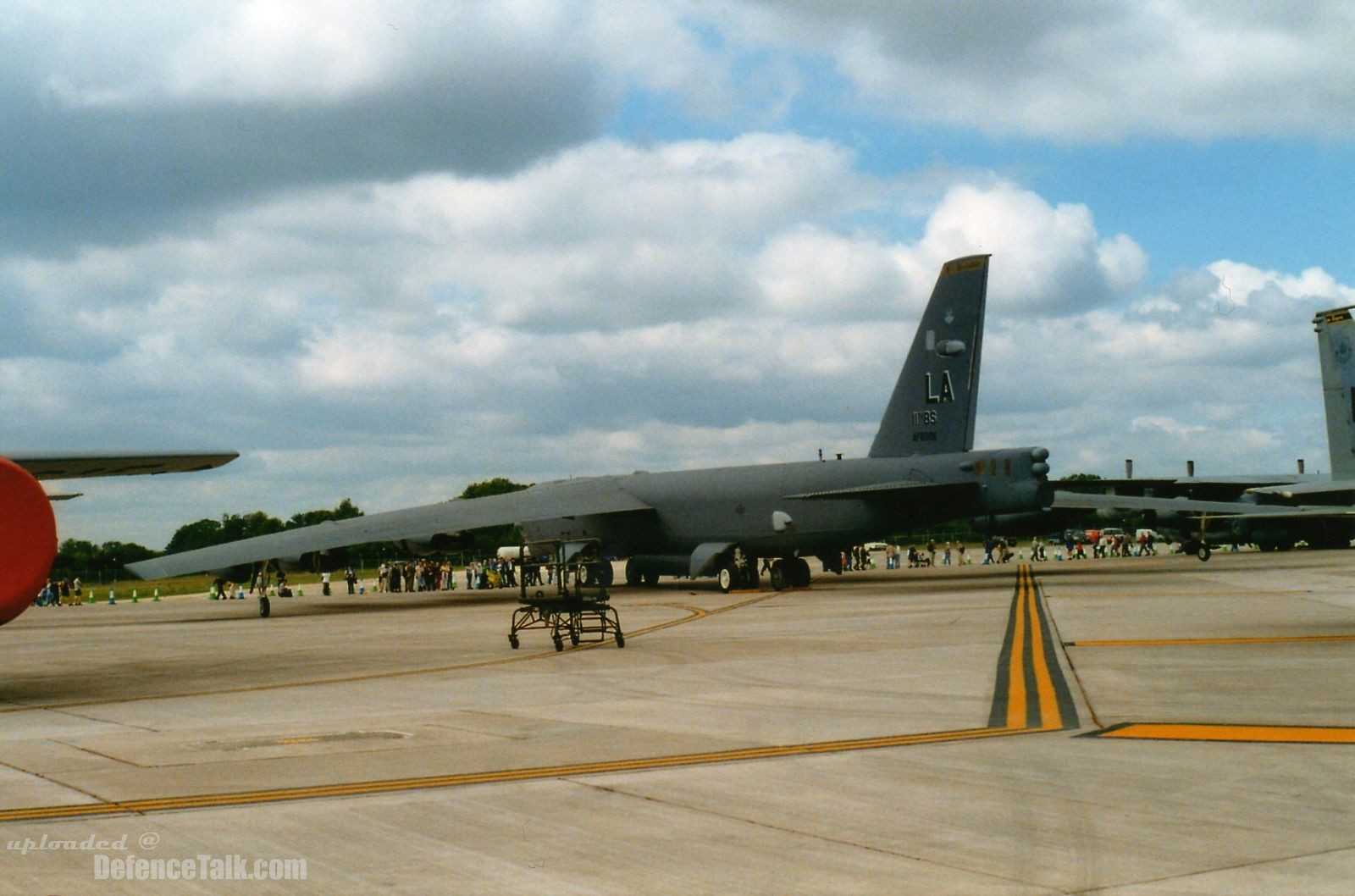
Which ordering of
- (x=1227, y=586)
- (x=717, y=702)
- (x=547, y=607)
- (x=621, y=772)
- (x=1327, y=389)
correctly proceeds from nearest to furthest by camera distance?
(x=621, y=772)
(x=717, y=702)
(x=547, y=607)
(x=1327, y=389)
(x=1227, y=586)

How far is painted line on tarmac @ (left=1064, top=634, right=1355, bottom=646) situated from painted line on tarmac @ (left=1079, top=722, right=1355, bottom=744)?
7795mm

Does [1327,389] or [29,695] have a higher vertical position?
[1327,389]

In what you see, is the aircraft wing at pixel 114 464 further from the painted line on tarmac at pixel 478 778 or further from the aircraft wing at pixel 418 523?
the aircraft wing at pixel 418 523

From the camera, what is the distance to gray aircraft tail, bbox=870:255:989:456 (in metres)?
35.4

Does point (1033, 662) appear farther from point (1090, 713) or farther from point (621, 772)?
point (621, 772)

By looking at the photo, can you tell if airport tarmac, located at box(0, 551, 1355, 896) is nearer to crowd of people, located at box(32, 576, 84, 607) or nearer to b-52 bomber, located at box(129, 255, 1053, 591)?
b-52 bomber, located at box(129, 255, 1053, 591)

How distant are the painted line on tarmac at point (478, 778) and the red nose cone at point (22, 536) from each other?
7.22 m

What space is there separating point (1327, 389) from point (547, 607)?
14.3 m

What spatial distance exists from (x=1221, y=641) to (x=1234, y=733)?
870cm

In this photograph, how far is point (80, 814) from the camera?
8.14 meters

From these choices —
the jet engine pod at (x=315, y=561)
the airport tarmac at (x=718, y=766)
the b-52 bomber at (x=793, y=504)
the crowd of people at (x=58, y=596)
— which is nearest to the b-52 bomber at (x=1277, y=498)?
the airport tarmac at (x=718, y=766)

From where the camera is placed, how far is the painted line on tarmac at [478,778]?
832cm

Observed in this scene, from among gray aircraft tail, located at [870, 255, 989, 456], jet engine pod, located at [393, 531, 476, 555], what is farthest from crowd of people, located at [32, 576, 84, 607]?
gray aircraft tail, located at [870, 255, 989, 456]

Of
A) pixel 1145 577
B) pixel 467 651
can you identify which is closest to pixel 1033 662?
pixel 467 651
